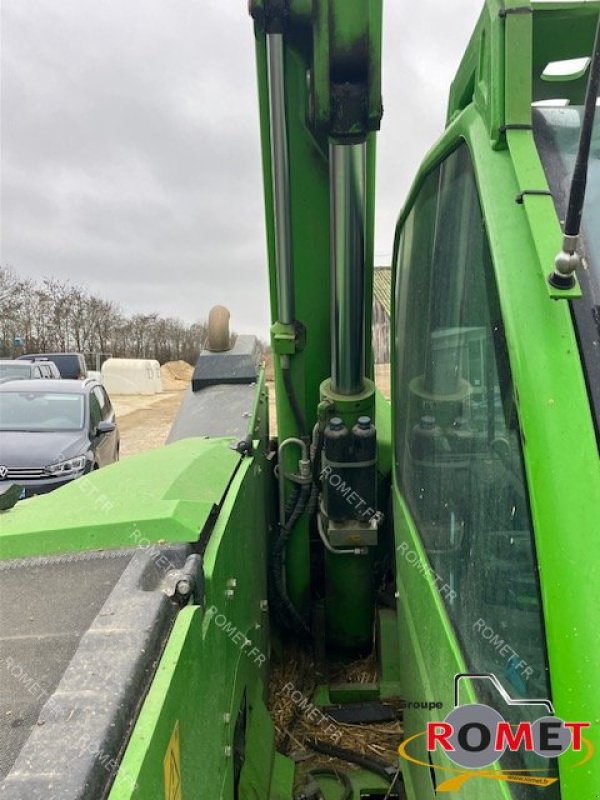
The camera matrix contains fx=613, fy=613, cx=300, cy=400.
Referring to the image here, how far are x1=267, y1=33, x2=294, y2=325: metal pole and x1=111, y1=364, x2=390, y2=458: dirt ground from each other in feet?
22.2

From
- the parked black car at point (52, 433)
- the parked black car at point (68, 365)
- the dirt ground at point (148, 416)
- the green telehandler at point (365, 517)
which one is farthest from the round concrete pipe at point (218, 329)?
the parked black car at point (68, 365)

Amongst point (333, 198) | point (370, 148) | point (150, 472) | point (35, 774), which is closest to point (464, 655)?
point (35, 774)

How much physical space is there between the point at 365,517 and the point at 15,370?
1403 cm

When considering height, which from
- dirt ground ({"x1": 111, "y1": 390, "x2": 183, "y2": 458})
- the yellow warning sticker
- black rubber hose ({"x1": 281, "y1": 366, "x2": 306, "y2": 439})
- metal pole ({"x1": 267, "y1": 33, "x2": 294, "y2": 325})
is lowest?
dirt ground ({"x1": 111, "y1": 390, "x2": 183, "y2": 458})

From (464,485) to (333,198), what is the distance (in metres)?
1.35

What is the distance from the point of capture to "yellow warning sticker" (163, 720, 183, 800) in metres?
1.10

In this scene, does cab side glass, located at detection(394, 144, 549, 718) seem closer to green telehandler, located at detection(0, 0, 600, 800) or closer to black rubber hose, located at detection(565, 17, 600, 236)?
green telehandler, located at detection(0, 0, 600, 800)

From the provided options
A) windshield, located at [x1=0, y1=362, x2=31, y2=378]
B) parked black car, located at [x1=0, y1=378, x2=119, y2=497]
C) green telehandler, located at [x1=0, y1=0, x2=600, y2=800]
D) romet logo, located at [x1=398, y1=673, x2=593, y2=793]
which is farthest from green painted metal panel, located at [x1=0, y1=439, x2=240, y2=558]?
windshield, located at [x1=0, y1=362, x2=31, y2=378]

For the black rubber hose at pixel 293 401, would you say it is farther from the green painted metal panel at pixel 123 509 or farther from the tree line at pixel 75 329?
the tree line at pixel 75 329

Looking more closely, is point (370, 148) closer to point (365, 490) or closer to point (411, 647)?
point (365, 490)

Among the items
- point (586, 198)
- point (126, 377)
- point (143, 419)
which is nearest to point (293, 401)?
point (586, 198)

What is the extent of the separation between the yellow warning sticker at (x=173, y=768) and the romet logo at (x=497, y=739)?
1.70 feet

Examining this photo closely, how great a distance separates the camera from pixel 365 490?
107 inches

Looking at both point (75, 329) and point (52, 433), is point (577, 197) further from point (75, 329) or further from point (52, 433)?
point (75, 329)
